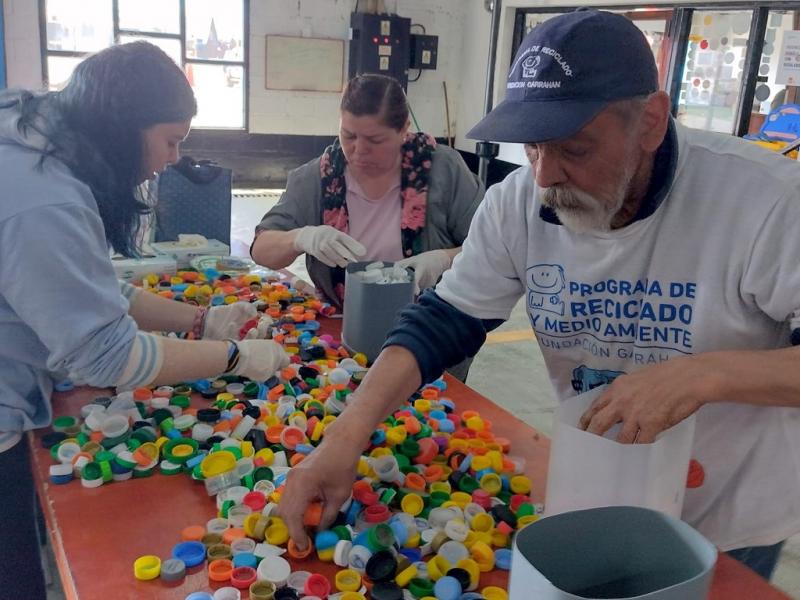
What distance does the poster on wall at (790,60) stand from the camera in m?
4.64

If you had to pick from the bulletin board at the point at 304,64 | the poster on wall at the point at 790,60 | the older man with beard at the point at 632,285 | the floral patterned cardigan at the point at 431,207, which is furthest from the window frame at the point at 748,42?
the older man with beard at the point at 632,285

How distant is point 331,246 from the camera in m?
1.90

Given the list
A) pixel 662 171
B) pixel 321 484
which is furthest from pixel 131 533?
pixel 662 171

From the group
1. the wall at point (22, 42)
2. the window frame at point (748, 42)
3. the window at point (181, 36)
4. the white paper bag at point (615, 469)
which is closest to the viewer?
the white paper bag at point (615, 469)

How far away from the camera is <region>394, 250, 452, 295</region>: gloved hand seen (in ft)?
6.18

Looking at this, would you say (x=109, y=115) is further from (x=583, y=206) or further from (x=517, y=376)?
(x=517, y=376)

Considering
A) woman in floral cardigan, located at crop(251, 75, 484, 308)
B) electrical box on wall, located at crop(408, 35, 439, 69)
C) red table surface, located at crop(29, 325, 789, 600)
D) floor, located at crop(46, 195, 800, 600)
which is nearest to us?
red table surface, located at crop(29, 325, 789, 600)

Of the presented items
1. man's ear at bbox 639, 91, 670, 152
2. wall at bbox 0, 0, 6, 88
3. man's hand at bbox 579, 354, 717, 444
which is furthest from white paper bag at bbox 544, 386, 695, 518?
wall at bbox 0, 0, 6, 88

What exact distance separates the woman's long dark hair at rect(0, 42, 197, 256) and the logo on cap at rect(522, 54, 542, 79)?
2.12 feet

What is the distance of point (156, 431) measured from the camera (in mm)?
1281

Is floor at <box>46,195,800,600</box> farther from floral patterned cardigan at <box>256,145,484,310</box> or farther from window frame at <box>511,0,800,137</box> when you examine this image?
window frame at <box>511,0,800,137</box>

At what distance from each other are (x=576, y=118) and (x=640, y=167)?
0.60 feet

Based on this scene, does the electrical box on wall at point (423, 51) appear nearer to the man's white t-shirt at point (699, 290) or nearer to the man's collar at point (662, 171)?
the man's white t-shirt at point (699, 290)

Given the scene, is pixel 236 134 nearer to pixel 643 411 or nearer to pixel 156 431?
pixel 156 431
